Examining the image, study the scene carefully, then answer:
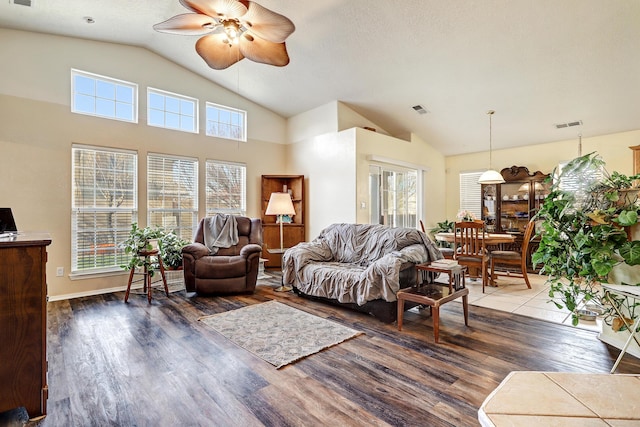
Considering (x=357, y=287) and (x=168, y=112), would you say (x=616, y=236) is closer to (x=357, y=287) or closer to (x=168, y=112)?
(x=357, y=287)

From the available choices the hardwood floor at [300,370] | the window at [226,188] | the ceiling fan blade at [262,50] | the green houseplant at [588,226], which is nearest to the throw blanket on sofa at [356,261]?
the hardwood floor at [300,370]

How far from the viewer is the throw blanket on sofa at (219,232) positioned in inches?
186

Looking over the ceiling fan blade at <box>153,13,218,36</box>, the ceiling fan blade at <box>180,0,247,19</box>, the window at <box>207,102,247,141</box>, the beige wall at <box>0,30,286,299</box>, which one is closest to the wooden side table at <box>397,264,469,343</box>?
the ceiling fan blade at <box>180,0,247,19</box>

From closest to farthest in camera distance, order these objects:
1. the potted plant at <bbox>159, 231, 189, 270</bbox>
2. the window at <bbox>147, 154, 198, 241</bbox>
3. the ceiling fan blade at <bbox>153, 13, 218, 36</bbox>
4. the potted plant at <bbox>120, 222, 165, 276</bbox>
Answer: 1. the ceiling fan blade at <bbox>153, 13, 218, 36</bbox>
2. the potted plant at <bbox>120, 222, 165, 276</bbox>
3. the potted plant at <bbox>159, 231, 189, 270</bbox>
4. the window at <bbox>147, 154, 198, 241</bbox>

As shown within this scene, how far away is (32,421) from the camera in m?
1.75

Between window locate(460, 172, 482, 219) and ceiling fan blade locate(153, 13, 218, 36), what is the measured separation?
20.0 ft

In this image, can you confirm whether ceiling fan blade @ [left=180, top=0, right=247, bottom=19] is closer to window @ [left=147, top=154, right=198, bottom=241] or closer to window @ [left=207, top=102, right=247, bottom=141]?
window @ [left=147, top=154, right=198, bottom=241]

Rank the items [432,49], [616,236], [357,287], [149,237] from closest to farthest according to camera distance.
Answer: [616,236] → [357,287] → [432,49] → [149,237]

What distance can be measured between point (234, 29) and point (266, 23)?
36 cm

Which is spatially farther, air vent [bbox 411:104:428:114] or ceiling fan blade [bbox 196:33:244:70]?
air vent [bbox 411:104:428:114]

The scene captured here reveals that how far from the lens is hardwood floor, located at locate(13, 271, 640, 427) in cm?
181

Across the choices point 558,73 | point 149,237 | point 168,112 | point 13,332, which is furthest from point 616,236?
point 168,112

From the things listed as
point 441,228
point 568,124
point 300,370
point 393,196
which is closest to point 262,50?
point 300,370

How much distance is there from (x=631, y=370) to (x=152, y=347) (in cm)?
368
